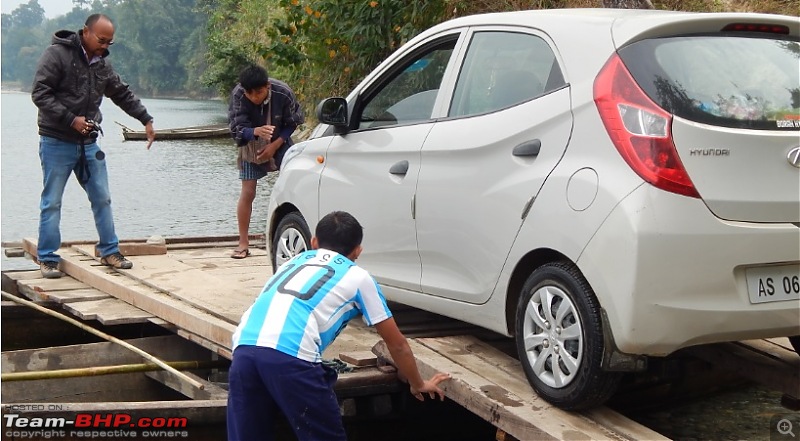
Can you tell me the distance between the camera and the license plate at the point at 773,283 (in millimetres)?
4504

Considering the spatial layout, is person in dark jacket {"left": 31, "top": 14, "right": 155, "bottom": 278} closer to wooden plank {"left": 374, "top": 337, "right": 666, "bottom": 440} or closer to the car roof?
wooden plank {"left": 374, "top": 337, "right": 666, "bottom": 440}

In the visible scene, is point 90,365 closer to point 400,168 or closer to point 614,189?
point 400,168

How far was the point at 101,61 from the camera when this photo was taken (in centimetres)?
848

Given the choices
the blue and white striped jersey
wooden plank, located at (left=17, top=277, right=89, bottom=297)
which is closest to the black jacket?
wooden plank, located at (left=17, top=277, right=89, bottom=297)

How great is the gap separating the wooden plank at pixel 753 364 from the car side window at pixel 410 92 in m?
1.84

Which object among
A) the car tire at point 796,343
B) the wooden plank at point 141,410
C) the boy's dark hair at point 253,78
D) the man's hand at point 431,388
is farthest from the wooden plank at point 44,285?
the car tire at point 796,343

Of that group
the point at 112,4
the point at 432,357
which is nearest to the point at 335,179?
the point at 432,357

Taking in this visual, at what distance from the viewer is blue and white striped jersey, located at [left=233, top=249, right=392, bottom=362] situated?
4.23m

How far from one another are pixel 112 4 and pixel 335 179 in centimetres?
17292

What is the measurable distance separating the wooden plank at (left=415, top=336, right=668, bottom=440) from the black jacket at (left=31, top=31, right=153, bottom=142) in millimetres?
3837

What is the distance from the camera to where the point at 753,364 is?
535 cm

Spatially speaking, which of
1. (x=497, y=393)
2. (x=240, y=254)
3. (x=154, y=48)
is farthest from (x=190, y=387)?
(x=154, y=48)

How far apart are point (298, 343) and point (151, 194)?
24.2 meters

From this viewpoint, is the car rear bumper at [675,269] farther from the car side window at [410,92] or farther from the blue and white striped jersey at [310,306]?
the car side window at [410,92]
